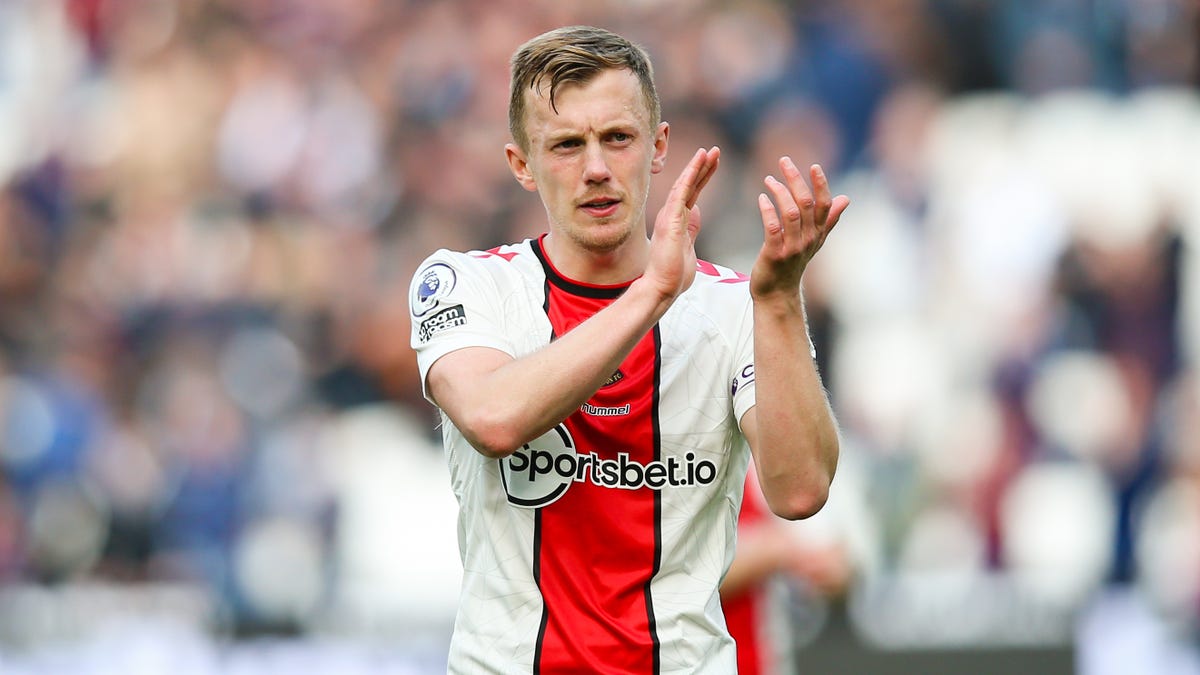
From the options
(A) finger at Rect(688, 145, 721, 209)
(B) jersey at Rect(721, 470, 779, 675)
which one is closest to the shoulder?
(A) finger at Rect(688, 145, 721, 209)

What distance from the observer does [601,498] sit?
12.8 feet

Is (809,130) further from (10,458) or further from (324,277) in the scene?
(10,458)

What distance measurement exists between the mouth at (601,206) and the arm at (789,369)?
15.1 inches

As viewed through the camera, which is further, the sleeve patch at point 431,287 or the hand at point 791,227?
the sleeve patch at point 431,287

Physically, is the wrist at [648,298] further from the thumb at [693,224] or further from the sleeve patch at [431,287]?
the sleeve patch at [431,287]

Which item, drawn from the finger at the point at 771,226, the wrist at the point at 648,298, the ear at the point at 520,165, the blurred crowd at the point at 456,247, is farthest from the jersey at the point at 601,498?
the blurred crowd at the point at 456,247

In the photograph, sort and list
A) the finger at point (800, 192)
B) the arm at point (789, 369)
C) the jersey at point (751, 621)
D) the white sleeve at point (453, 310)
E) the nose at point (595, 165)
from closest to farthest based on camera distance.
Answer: the finger at point (800, 192)
the arm at point (789, 369)
the nose at point (595, 165)
the white sleeve at point (453, 310)
the jersey at point (751, 621)

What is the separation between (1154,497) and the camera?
31.1 feet

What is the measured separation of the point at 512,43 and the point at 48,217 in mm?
3379

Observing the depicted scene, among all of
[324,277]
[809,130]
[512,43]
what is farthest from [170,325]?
[809,130]

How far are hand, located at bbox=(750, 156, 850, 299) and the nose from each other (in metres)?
0.41

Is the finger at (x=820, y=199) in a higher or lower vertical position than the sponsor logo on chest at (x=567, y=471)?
higher

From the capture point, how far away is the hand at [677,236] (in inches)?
142

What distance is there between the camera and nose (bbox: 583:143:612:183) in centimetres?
381
